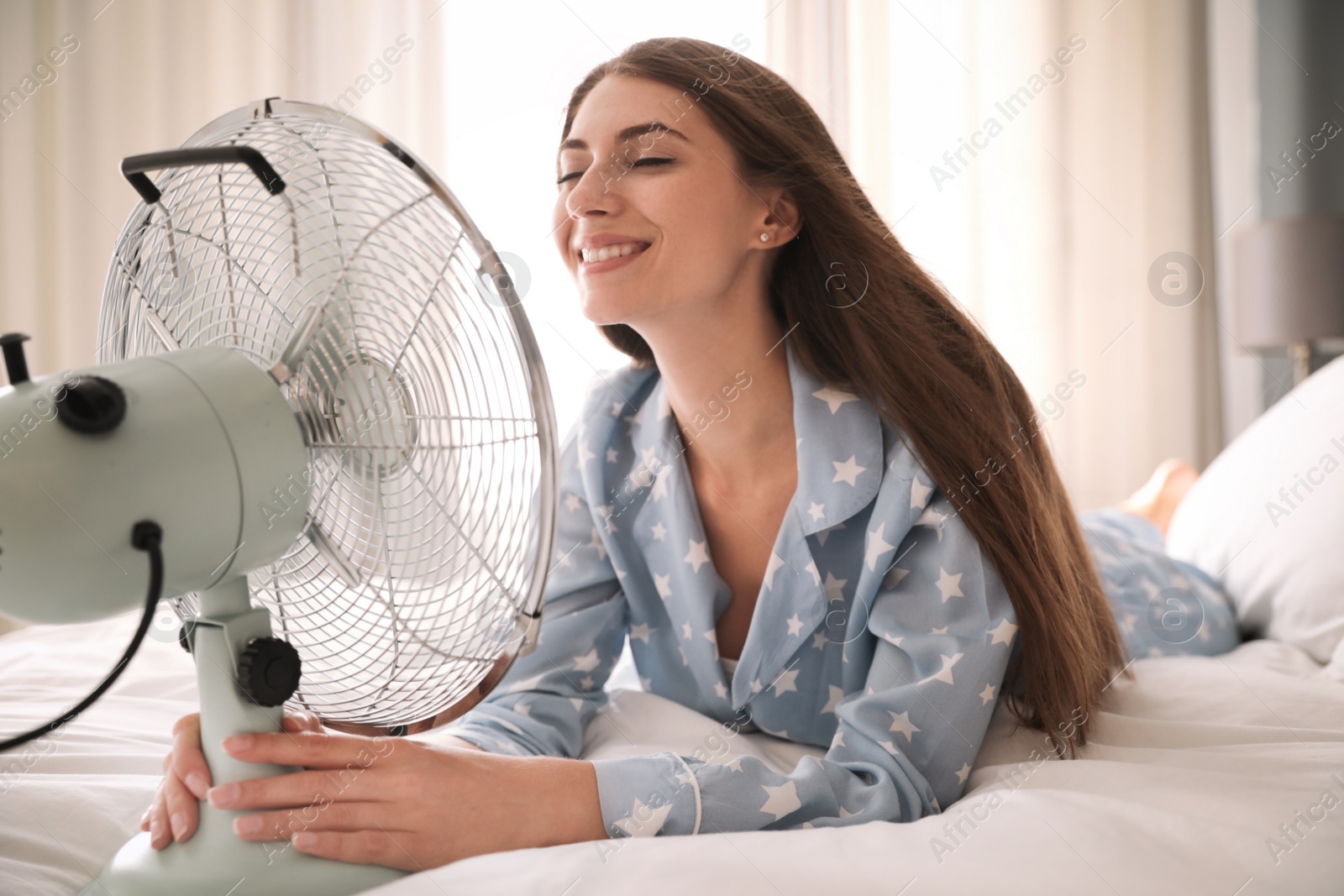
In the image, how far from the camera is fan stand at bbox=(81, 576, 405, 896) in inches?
24.6

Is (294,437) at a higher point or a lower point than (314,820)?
higher

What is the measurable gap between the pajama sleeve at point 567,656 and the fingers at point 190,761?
0.86 feet

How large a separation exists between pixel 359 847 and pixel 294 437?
0.91 feet

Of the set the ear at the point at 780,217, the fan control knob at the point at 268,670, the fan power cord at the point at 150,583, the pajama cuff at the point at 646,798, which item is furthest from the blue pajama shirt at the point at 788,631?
the fan power cord at the point at 150,583

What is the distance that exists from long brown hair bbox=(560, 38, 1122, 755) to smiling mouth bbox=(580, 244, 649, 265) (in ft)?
0.50

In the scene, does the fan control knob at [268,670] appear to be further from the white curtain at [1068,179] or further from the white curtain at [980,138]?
the white curtain at [1068,179]

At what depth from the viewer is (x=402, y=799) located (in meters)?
0.68

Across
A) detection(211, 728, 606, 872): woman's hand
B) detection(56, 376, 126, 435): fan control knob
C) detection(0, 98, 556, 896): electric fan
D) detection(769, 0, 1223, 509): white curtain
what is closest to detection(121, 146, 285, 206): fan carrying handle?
detection(0, 98, 556, 896): electric fan

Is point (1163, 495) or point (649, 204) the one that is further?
point (1163, 495)

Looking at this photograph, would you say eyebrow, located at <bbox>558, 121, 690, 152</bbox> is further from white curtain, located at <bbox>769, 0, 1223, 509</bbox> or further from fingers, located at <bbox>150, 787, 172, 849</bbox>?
white curtain, located at <bbox>769, 0, 1223, 509</bbox>

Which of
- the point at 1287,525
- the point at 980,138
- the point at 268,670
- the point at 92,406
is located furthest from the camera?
the point at 980,138

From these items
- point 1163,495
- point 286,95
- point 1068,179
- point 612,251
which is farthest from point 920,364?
point 1068,179

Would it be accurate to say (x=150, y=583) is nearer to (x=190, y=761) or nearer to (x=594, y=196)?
(x=190, y=761)

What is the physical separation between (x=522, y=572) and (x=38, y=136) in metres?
2.61
